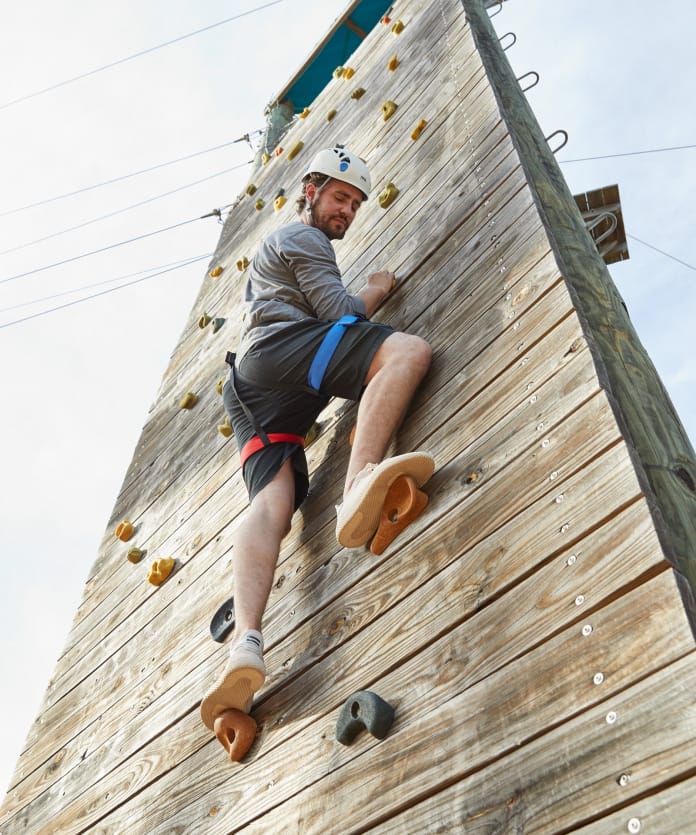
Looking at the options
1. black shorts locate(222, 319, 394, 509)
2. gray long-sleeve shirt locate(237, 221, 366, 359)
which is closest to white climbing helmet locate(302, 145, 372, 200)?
gray long-sleeve shirt locate(237, 221, 366, 359)

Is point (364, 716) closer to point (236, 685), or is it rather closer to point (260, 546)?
point (236, 685)

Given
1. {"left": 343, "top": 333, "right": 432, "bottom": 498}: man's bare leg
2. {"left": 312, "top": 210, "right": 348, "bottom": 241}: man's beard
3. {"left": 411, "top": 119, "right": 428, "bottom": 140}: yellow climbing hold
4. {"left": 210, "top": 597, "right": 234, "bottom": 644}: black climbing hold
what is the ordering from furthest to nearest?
{"left": 411, "top": 119, "right": 428, "bottom": 140}: yellow climbing hold
{"left": 312, "top": 210, "right": 348, "bottom": 241}: man's beard
{"left": 210, "top": 597, "right": 234, "bottom": 644}: black climbing hold
{"left": 343, "top": 333, "right": 432, "bottom": 498}: man's bare leg

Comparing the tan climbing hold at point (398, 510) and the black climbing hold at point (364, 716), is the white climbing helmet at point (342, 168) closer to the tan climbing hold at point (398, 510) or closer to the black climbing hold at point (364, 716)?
the tan climbing hold at point (398, 510)

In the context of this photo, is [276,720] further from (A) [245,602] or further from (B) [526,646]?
(B) [526,646]

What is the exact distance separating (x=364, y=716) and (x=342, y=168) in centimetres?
183

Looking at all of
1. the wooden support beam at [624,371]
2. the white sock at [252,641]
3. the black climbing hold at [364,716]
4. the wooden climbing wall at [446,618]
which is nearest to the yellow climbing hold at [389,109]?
the wooden climbing wall at [446,618]

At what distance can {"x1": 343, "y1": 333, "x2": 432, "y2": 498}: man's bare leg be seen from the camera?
2135mm

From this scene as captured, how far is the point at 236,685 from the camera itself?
198 cm

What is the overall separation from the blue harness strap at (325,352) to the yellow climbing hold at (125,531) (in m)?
1.64

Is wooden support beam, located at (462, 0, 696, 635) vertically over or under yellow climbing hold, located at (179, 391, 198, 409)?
under

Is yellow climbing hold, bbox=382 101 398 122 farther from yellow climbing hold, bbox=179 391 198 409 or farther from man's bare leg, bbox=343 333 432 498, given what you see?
man's bare leg, bbox=343 333 432 498

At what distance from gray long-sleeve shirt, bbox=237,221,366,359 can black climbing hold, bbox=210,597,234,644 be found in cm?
68

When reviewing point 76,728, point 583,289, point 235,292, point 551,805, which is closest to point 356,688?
point 551,805

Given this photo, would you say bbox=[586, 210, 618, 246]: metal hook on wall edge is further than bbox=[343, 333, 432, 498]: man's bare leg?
Yes
